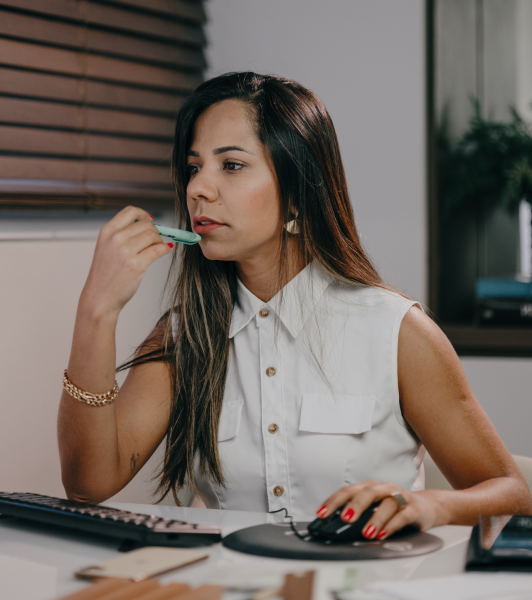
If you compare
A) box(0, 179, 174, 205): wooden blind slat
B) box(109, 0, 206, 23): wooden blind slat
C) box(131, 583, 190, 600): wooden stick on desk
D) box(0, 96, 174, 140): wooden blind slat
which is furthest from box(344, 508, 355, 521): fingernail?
box(109, 0, 206, 23): wooden blind slat

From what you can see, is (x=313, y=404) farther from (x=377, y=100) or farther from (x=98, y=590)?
(x=377, y=100)

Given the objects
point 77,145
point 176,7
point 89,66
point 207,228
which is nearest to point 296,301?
point 207,228

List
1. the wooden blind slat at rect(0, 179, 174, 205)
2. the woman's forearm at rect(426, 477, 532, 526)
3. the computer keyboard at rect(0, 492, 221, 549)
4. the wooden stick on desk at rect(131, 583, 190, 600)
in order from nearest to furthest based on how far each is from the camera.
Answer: the wooden stick on desk at rect(131, 583, 190, 600)
the computer keyboard at rect(0, 492, 221, 549)
the woman's forearm at rect(426, 477, 532, 526)
the wooden blind slat at rect(0, 179, 174, 205)

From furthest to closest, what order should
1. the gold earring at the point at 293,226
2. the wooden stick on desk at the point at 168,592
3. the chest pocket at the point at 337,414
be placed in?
the gold earring at the point at 293,226 → the chest pocket at the point at 337,414 → the wooden stick on desk at the point at 168,592

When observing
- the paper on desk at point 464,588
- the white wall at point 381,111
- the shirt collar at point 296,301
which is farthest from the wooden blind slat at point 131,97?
the paper on desk at point 464,588

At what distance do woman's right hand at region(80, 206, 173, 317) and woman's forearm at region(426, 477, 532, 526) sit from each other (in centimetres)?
53

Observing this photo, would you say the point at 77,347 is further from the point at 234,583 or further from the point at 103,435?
the point at 234,583

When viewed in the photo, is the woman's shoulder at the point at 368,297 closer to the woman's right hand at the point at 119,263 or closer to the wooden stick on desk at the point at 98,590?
the woman's right hand at the point at 119,263

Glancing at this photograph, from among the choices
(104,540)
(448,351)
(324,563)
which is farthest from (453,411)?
(104,540)

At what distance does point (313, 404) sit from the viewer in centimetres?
120

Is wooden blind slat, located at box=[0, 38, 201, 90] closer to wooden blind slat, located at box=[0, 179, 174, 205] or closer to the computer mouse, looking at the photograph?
wooden blind slat, located at box=[0, 179, 174, 205]

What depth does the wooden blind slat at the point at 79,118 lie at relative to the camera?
5.25 feet

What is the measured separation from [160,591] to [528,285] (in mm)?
1767

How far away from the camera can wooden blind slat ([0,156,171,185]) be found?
159 cm
